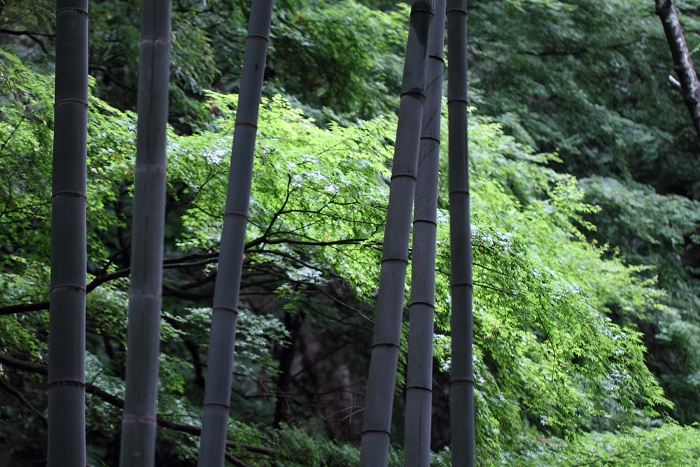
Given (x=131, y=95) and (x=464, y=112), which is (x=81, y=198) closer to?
(x=464, y=112)

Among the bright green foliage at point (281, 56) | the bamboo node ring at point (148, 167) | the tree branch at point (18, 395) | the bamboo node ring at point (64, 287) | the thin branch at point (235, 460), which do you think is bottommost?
the thin branch at point (235, 460)

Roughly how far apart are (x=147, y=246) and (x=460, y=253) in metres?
1.32

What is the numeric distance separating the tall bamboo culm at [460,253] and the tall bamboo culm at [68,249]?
1.47 meters

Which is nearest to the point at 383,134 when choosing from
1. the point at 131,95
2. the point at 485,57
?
the point at 131,95

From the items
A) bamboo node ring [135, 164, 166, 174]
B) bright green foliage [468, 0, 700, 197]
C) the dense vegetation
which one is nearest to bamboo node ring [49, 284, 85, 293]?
bamboo node ring [135, 164, 166, 174]

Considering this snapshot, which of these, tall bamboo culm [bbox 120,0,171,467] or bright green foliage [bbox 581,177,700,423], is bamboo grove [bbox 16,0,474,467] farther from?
bright green foliage [bbox 581,177,700,423]

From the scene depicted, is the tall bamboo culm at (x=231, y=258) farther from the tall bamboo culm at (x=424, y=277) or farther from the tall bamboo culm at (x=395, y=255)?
the tall bamboo culm at (x=424, y=277)

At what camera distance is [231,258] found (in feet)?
8.79

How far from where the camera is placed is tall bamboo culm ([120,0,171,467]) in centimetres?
226

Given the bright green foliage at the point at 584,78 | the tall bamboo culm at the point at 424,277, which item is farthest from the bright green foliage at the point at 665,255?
the tall bamboo culm at the point at 424,277

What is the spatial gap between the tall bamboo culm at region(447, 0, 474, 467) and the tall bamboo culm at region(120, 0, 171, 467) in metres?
Result: 1.22

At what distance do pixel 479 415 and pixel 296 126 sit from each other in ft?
8.63

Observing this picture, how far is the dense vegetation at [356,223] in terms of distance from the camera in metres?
4.72

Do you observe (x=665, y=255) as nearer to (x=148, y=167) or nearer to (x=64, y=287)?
(x=148, y=167)
